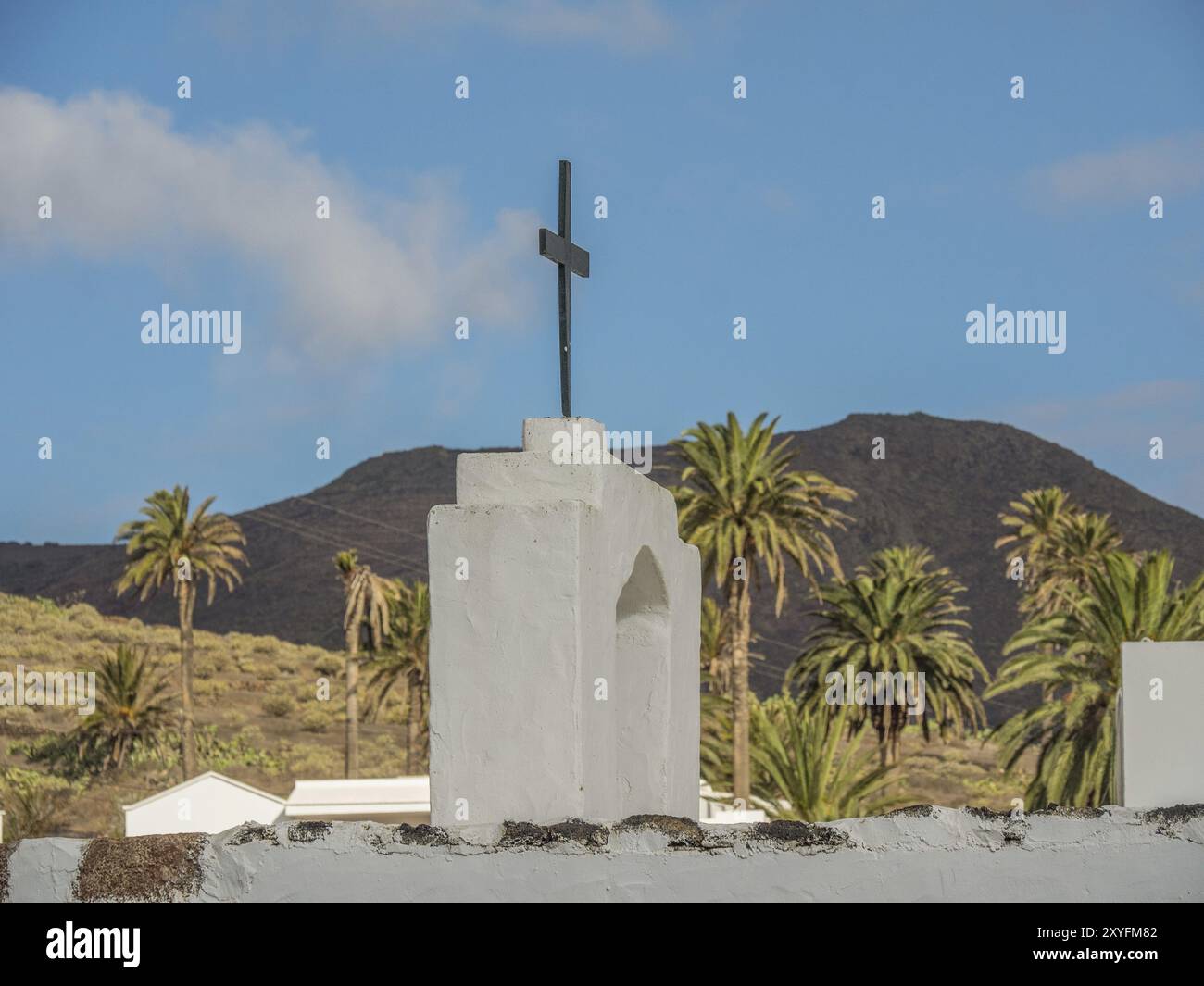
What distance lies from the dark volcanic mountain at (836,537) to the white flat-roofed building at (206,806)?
62.0 meters

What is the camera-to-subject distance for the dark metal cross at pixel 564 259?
24.5ft

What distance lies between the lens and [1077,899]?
16.3ft

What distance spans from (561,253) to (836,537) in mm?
104894

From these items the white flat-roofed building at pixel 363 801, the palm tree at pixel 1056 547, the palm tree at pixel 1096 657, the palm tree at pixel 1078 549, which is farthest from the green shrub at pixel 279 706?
the palm tree at pixel 1096 657

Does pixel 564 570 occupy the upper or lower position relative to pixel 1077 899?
upper

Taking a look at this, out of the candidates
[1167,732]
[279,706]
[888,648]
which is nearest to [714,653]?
[888,648]

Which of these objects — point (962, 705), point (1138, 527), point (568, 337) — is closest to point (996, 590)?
point (1138, 527)

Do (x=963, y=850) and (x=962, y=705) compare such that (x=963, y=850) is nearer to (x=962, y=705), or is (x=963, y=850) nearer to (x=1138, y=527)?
(x=962, y=705)

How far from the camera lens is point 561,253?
7711 millimetres

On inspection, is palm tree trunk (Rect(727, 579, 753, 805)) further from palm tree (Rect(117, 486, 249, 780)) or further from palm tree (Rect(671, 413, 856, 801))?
palm tree (Rect(117, 486, 249, 780))

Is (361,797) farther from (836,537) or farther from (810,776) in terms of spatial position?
(836,537)

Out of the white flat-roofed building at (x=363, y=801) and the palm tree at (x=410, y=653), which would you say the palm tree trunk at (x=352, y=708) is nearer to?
the palm tree at (x=410, y=653)
